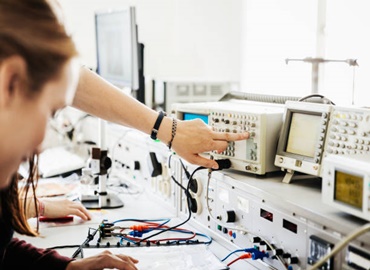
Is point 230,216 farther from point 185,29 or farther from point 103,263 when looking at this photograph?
point 185,29

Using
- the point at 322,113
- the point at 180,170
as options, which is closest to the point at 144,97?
the point at 180,170

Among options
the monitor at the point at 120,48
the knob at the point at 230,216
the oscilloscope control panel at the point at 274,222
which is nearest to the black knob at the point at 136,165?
the monitor at the point at 120,48

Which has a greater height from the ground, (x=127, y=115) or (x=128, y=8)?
(x=128, y=8)

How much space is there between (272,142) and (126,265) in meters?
0.54

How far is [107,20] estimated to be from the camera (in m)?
2.85

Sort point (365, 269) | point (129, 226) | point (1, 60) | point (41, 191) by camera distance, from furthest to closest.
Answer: point (41, 191) < point (129, 226) < point (365, 269) < point (1, 60)

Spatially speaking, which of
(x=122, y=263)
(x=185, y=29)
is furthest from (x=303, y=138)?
(x=185, y=29)

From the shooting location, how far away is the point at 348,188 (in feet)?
3.50

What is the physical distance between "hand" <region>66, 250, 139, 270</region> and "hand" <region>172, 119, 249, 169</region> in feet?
1.28

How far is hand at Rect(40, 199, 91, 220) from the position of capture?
1.90 m

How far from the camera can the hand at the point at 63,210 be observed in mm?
1903

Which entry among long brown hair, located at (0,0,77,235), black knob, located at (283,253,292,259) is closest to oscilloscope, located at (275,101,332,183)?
black knob, located at (283,253,292,259)

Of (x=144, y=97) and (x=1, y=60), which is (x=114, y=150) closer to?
(x=144, y=97)

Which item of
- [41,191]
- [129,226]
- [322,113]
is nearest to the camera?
[322,113]
